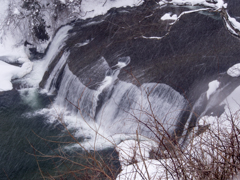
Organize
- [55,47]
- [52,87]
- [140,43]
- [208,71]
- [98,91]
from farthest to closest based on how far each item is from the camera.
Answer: [55,47] → [52,87] → [140,43] → [98,91] → [208,71]

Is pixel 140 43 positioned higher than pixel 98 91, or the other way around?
pixel 140 43

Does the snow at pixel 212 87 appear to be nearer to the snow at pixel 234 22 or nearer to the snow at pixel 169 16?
Result: the snow at pixel 234 22

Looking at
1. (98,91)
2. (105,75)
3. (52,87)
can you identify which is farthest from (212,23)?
(52,87)

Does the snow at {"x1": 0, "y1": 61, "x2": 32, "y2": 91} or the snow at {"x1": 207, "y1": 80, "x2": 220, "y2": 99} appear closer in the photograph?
the snow at {"x1": 207, "y1": 80, "x2": 220, "y2": 99}

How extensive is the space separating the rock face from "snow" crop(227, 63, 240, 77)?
0.13m

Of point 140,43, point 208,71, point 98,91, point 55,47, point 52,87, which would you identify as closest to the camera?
point 208,71

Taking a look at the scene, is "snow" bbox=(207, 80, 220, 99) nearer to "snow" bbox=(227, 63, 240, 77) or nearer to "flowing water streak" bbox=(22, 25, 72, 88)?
"snow" bbox=(227, 63, 240, 77)

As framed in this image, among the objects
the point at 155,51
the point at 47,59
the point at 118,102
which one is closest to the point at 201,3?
the point at 155,51

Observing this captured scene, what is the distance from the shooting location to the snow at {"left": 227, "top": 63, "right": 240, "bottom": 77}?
5736 mm

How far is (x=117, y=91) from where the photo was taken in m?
6.32

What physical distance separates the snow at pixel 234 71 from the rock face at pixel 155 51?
13cm

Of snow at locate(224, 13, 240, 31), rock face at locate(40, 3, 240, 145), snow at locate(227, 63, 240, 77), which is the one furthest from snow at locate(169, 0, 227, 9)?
snow at locate(227, 63, 240, 77)

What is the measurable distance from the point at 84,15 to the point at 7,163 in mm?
6501

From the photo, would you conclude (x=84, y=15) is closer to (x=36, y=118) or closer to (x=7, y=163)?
(x=36, y=118)
